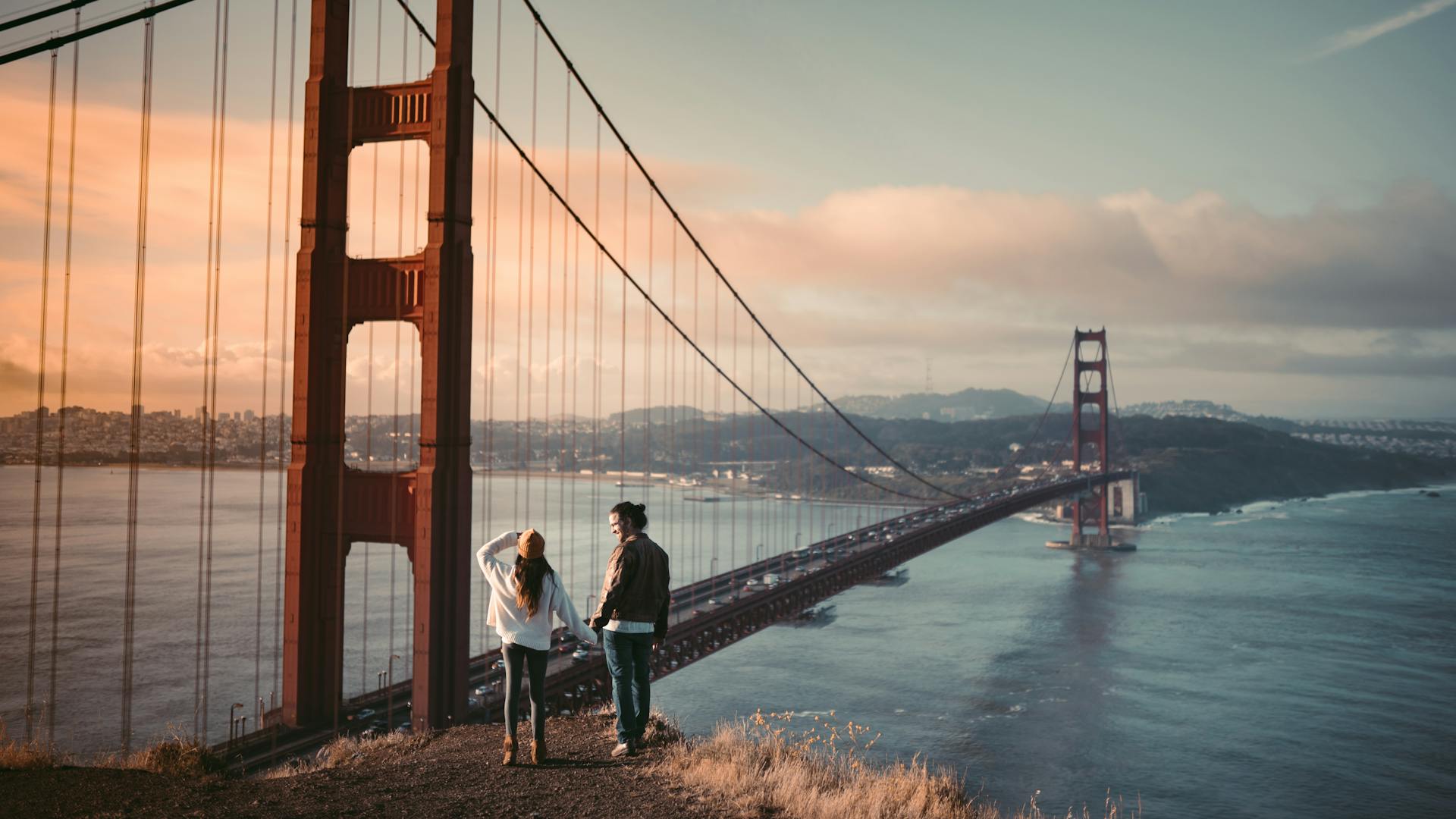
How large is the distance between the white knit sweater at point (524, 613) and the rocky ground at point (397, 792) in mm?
1023

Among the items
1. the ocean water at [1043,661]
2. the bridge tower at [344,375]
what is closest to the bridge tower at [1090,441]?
the ocean water at [1043,661]

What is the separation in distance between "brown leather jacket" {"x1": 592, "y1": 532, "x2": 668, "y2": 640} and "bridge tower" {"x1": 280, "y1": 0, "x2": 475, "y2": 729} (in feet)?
14.8

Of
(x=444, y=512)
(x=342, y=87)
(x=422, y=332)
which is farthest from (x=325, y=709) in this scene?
(x=342, y=87)

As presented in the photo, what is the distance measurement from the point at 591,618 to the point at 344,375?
613 cm

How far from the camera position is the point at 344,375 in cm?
1113

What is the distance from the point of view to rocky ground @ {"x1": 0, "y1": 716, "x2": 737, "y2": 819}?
5.91 m

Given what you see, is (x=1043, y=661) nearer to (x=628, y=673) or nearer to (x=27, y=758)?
(x=628, y=673)

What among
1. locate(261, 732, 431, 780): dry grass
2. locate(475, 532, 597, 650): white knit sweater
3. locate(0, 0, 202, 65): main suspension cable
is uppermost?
locate(0, 0, 202, 65): main suspension cable

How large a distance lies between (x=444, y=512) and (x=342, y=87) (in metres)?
5.39

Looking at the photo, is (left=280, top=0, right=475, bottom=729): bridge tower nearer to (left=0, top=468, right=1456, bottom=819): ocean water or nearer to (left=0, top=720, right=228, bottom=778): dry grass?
(left=0, top=468, right=1456, bottom=819): ocean water

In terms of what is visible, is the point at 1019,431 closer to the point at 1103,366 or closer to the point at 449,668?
the point at 1103,366

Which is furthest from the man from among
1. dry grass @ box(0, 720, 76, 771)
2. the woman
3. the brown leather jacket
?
dry grass @ box(0, 720, 76, 771)

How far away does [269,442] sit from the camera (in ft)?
357

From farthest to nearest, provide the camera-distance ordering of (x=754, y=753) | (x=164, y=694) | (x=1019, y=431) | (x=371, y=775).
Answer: (x=1019, y=431)
(x=164, y=694)
(x=754, y=753)
(x=371, y=775)
